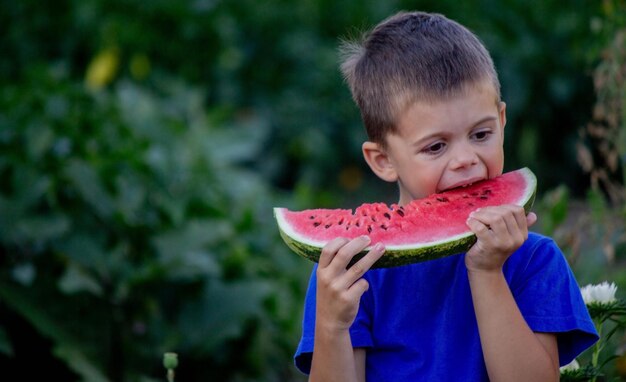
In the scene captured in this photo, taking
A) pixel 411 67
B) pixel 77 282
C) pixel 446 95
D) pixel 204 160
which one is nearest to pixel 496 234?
pixel 446 95

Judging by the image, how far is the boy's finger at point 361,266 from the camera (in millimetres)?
2389

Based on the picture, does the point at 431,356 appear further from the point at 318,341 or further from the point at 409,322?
the point at 318,341

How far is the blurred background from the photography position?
14.7 feet

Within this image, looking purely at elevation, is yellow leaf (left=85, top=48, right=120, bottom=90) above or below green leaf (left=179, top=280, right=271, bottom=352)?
above

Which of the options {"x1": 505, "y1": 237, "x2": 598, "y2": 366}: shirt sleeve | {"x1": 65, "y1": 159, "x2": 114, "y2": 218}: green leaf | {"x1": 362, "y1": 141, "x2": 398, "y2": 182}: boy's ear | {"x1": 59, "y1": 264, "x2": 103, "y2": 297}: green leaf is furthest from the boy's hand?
{"x1": 65, "y1": 159, "x2": 114, "y2": 218}: green leaf

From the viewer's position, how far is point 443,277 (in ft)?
8.41

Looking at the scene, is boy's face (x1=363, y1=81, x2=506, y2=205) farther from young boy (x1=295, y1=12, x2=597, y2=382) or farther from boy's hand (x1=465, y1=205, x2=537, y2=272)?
boy's hand (x1=465, y1=205, x2=537, y2=272)

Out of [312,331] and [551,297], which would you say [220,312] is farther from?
[551,297]

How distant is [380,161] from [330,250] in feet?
1.40

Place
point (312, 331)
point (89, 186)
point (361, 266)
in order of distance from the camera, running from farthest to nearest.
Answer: point (89, 186), point (312, 331), point (361, 266)

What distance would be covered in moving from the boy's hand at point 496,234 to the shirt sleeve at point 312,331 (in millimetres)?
357

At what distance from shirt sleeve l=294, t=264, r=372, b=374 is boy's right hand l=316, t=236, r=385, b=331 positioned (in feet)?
0.39

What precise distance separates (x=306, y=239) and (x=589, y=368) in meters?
0.83

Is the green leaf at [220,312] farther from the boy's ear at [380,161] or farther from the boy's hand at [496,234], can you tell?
the boy's hand at [496,234]
